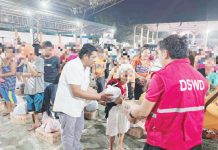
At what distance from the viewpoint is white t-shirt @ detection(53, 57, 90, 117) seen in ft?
8.93

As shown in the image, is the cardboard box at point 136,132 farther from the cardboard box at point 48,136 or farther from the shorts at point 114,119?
the cardboard box at point 48,136

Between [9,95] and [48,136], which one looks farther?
[9,95]

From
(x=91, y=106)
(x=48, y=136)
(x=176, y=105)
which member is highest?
(x=176, y=105)

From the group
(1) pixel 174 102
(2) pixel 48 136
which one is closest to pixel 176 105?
(1) pixel 174 102

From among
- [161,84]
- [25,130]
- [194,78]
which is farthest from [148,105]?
[25,130]

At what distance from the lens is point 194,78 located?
5.77ft

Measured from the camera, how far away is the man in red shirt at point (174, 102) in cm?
169

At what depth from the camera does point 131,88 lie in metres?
5.96

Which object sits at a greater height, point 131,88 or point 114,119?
point 131,88

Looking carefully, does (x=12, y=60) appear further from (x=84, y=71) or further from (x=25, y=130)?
(x=84, y=71)

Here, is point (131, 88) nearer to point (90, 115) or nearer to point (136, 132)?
point (90, 115)

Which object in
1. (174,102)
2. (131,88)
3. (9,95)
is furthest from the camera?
(131,88)

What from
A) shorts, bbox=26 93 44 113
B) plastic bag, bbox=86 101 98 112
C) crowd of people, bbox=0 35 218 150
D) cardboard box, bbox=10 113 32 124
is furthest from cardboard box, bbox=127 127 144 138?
cardboard box, bbox=10 113 32 124

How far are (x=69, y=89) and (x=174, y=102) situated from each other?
1.53m
